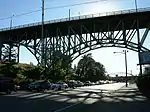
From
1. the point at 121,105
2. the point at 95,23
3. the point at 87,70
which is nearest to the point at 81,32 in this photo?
the point at 95,23

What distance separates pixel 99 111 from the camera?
15.2 meters

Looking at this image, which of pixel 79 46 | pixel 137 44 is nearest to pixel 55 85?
pixel 79 46

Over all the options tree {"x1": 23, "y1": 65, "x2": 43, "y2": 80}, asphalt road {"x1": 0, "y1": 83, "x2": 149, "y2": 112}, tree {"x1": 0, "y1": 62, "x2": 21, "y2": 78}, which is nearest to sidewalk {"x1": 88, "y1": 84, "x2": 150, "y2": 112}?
asphalt road {"x1": 0, "y1": 83, "x2": 149, "y2": 112}

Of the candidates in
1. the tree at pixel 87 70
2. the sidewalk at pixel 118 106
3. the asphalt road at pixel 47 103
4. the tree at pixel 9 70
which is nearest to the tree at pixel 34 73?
the tree at pixel 9 70

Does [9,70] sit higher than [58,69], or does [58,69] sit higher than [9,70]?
[58,69]

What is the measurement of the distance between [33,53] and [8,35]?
10.9m

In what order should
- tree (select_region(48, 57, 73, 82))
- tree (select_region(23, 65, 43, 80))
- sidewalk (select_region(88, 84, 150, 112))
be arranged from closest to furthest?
1. sidewalk (select_region(88, 84, 150, 112))
2. tree (select_region(23, 65, 43, 80))
3. tree (select_region(48, 57, 73, 82))

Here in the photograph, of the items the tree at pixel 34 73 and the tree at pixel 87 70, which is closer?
the tree at pixel 34 73

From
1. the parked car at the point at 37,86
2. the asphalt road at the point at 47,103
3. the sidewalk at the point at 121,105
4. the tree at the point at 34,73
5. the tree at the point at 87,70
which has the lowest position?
the sidewalk at the point at 121,105

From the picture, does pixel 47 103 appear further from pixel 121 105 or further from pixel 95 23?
pixel 95 23

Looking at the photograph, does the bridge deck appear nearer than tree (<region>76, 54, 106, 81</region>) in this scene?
Yes

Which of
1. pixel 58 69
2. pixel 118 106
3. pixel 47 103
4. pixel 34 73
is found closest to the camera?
pixel 47 103

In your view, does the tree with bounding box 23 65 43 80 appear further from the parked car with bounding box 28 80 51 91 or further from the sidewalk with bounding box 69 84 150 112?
the sidewalk with bounding box 69 84 150 112

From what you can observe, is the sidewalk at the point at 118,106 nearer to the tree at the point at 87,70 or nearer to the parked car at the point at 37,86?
the parked car at the point at 37,86
